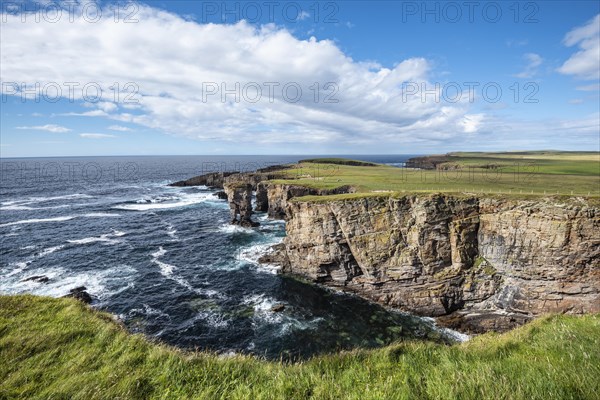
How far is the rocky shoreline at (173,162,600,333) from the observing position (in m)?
29.2

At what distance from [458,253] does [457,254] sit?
0.18 metres

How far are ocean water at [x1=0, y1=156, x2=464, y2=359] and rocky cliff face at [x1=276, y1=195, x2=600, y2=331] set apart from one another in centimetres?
366

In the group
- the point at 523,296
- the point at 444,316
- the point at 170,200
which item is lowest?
the point at 444,316

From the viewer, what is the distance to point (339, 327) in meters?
29.6

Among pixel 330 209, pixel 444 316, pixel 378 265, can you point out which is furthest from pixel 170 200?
pixel 444 316

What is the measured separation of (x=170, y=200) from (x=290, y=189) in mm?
48470

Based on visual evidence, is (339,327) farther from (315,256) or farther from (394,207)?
(394,207)

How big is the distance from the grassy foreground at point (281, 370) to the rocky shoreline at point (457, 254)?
2367cm

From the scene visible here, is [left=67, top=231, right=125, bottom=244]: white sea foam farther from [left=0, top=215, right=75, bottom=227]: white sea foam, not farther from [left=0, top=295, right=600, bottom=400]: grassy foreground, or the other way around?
[left=0, top=295, right=600, bottom=400]: grassy foreground

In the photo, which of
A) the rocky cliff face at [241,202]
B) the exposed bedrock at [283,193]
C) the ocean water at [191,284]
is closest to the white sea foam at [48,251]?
the ocean water at [191,284]

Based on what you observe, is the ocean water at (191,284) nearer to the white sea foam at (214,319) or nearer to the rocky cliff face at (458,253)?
the white sea foam at (214,319)

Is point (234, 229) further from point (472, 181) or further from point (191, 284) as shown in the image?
point (472, 181)

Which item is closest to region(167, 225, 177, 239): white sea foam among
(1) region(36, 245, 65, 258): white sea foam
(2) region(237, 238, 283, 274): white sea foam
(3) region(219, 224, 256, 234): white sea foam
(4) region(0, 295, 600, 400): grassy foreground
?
(3) region(219, 224, 256, 234): white sea foam

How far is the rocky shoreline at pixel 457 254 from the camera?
2925 cm
